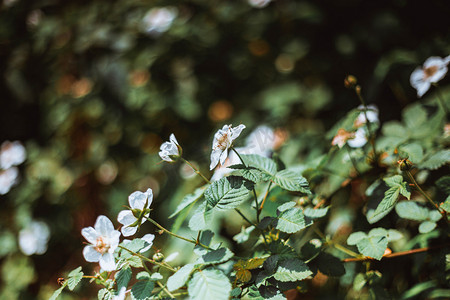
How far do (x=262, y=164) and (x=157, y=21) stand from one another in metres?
1.31

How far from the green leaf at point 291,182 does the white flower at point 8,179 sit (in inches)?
62.2

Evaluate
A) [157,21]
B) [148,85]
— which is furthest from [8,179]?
[157,21]

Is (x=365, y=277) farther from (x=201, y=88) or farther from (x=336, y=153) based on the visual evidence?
(x=201, y=88)

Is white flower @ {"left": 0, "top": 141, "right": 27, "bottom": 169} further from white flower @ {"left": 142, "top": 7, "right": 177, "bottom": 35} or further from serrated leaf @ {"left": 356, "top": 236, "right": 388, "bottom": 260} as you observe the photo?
serrated leaf @ {"left": 356, "top": 236, "right": 388, "bottom": 260}

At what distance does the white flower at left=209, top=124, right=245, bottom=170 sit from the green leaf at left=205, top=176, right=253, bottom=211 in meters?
0.04

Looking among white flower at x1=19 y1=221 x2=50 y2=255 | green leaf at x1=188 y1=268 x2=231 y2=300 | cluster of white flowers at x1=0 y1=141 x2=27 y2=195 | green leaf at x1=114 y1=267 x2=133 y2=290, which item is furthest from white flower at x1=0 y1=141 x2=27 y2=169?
green leaf at x1=188 y1=268 x2=231 y2=300

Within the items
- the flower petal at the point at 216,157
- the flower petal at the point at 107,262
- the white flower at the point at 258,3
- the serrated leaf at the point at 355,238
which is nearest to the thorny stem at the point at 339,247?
the serrated leaf at the point at 355,238

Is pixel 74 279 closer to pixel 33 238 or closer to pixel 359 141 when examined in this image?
pixel 359 141

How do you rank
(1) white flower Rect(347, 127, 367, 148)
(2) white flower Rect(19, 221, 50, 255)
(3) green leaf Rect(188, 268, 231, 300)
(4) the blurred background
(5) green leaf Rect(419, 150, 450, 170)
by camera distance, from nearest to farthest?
(3) green leaf Rect(188, 268, 231, 300)
(5) green leaf Rect(419, 150, 450, 170)
(1) white flower Rect(347, 127, 367, 148)
(4) the blurred background
(2) white flower Rect(19, 221, 50, 255)

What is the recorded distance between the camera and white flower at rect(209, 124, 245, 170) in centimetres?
53

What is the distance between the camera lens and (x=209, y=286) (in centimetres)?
42

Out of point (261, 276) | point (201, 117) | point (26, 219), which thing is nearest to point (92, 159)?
point (26, 219)

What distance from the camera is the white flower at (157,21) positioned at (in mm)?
1584

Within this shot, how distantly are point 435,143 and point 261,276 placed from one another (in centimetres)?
59
